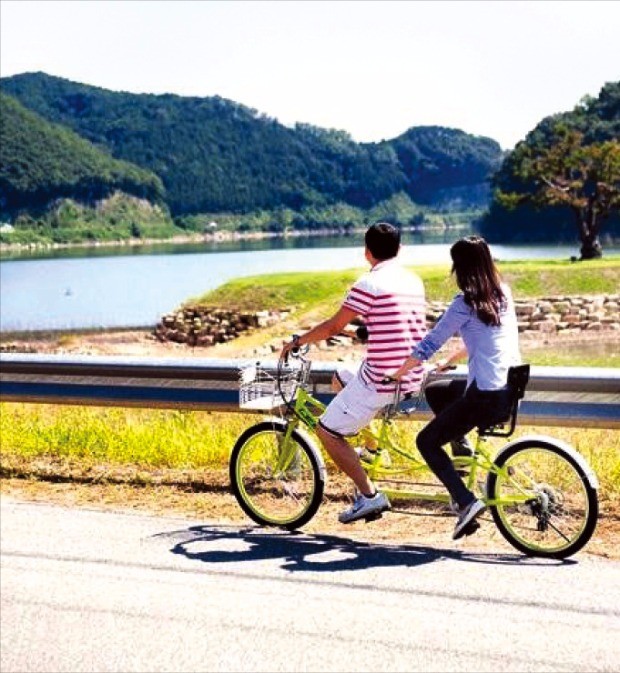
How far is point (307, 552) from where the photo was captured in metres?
6.50

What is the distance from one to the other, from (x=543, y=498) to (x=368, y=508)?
3.29ft

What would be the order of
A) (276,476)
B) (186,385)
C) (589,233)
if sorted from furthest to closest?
(589,233) < (186,385) < (276,476)

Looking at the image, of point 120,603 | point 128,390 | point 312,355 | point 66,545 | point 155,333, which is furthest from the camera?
point 155,333

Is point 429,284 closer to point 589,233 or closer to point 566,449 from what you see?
point 589,233

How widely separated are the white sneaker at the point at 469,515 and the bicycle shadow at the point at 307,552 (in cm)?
21

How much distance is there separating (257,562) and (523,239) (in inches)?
4558

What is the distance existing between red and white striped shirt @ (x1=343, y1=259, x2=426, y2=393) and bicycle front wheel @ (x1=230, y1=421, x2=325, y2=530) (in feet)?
2.69

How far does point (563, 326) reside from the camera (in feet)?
128

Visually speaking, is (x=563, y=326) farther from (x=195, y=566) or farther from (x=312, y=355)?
(x=195, y=566)

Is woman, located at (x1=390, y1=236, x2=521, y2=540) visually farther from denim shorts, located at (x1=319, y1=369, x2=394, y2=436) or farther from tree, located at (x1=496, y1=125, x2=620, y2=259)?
tree, located at (x1=496, y1=125, x2=620, y2=259)

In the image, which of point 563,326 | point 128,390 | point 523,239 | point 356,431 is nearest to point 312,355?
point 563,326

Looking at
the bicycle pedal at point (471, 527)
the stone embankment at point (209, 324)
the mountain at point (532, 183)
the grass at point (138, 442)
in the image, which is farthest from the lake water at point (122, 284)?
the bicycle pedal at point (471, 527)

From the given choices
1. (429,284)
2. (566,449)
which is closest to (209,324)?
(429,284)

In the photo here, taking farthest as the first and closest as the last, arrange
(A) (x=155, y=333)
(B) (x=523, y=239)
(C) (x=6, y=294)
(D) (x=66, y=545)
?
1. (B) (x=523, y=239)
2. (C) (x=6, y=294)
3. (A) (x=155, y=333)
4. (D) (x=66, y=545)
